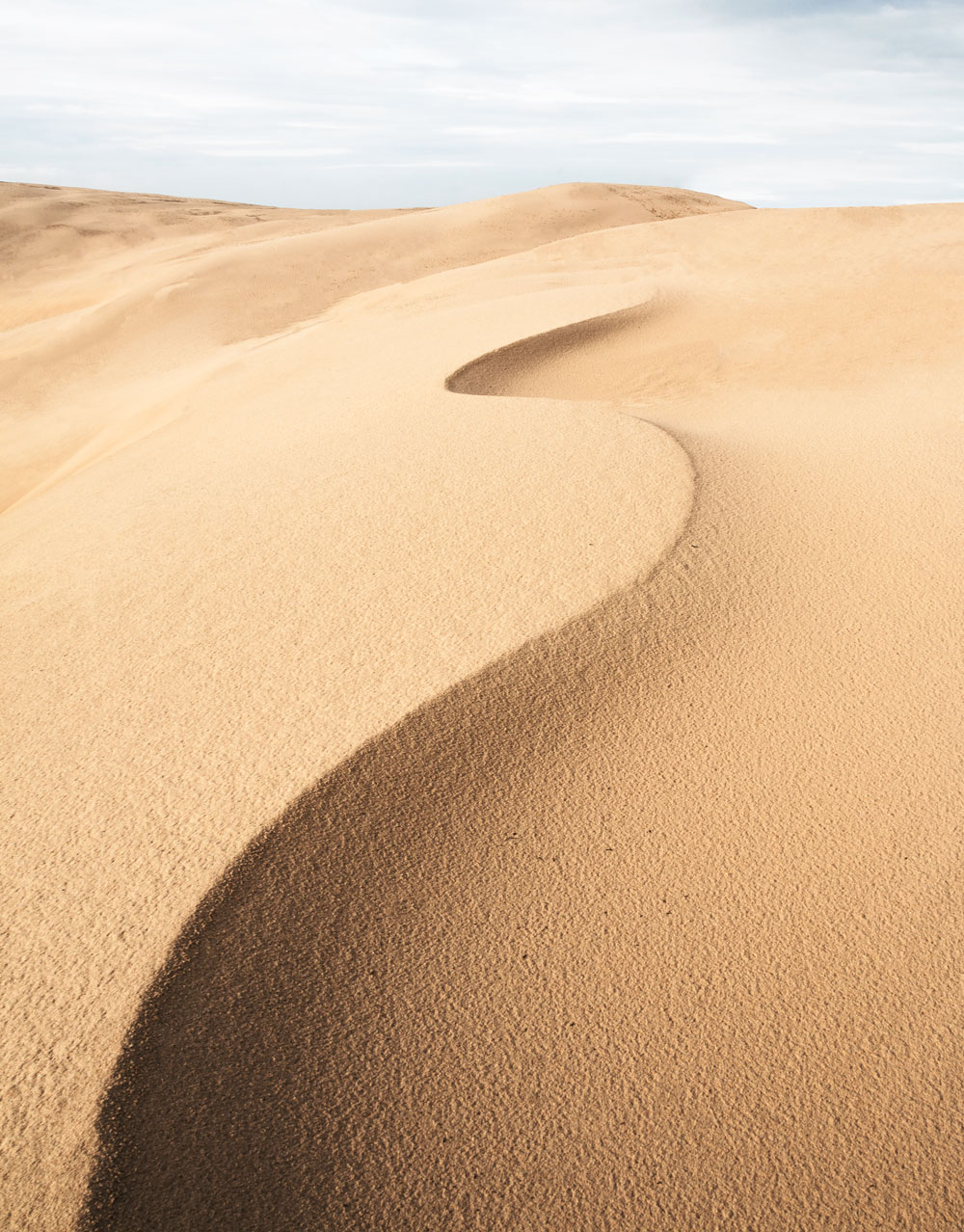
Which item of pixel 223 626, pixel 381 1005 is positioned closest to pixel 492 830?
pixel 381 1005

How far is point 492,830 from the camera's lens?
227 cm

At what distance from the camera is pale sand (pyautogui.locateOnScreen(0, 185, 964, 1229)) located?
5.34 feet

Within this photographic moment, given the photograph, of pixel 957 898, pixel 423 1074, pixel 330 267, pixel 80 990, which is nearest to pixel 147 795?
pixel 80 990

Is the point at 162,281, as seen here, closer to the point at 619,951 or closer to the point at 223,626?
the point at 223,626

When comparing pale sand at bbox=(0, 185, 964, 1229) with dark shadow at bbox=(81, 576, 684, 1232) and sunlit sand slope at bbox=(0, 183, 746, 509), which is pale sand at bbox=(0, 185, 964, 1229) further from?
sunlit sand slope at bbox=(0, 183, 746, 509)

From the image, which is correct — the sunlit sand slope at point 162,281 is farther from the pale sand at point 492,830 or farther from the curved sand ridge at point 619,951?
the curved sand ridge at point 619,951

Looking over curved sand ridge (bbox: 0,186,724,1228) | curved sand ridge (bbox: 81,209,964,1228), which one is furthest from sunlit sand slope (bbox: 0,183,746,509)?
curved sand ridge (bbox: 81,209,964,1228)

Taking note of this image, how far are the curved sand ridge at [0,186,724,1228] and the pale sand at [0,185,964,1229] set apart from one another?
13 millimetres

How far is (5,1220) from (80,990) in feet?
1.27

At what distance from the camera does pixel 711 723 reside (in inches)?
102

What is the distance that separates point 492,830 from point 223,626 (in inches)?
43.8

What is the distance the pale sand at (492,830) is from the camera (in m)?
1.63

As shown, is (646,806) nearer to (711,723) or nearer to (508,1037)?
(711,723)

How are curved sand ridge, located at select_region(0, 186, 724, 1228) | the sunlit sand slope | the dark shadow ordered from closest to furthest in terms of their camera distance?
the dark shadow, curved sand ridge, located at select_region(0, 186, 724, 1228), the sunlit sand slope
